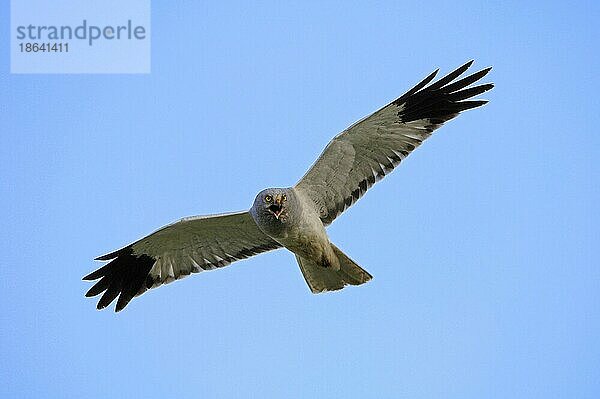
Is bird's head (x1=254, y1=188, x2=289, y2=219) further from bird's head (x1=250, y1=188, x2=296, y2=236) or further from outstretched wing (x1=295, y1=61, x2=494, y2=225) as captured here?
outstretched wing (x1=295, y1=61, x2=494, y2=225)

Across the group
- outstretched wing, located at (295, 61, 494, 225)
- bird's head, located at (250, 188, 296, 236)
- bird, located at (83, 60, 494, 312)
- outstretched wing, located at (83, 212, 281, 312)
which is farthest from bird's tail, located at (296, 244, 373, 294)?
bird's head, located at (250, 188, 296, 236)

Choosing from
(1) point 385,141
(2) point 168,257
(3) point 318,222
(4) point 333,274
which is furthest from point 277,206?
(2) point 168,257

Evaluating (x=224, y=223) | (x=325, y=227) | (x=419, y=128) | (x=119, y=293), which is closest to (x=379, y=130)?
(x=419, y=128)

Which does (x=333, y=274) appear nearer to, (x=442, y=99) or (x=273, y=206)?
(x=273, y=206)

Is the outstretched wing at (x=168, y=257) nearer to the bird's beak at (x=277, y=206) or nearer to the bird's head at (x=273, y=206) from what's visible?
the bird's head at (x=273, y=206)

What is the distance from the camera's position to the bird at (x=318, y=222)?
1252 cm

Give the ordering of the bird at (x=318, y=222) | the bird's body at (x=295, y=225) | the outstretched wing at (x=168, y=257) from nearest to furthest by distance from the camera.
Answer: the bird's body at (x=295, y=225), the bird at (x=318, y=222), the outstretched wing at (x=168, y=257)

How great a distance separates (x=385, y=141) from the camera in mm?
12977

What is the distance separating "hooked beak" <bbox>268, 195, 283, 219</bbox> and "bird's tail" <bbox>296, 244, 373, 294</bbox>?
1218 millimetres

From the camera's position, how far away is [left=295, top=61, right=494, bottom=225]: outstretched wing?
12.8 meters

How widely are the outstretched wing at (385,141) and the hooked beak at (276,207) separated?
1237 mm

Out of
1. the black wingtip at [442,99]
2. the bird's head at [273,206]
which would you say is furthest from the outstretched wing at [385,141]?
the bird's head at [273,206]

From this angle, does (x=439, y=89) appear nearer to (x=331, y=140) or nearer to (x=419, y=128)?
(x=419, y=128)

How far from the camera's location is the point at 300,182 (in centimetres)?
1282
